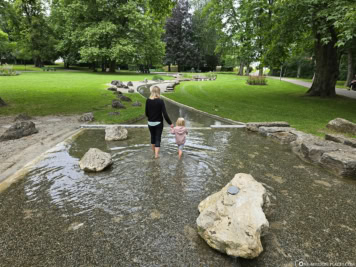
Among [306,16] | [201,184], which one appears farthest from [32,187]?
[306,16]

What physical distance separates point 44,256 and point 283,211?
3941mm

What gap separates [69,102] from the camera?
15031 mm

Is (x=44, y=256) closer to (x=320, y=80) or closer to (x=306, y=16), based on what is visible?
(x=306, y=16)

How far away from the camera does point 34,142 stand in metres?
7.34

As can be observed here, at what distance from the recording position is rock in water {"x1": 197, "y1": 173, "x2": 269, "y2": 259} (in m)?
2.92

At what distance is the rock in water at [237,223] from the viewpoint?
2.92 m

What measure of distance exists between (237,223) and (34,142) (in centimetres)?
714

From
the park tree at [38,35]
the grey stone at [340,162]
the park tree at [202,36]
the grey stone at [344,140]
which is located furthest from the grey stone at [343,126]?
the park tree at [202,36]

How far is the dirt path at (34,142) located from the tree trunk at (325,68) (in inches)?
745

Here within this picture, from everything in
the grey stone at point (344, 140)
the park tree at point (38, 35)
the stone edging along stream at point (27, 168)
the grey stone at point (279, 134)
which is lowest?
the stone edging along stream at point (27, 168)

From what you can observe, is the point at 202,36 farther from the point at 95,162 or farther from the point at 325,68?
the point at 95,162

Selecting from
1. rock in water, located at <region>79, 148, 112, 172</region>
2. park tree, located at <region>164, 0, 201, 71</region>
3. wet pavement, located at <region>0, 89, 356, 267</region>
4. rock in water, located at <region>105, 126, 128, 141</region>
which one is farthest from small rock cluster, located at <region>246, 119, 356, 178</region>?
park tree, located at <region>164, 0, 201, 71</region>

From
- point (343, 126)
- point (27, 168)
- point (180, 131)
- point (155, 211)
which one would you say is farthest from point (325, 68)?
point (27, 168)

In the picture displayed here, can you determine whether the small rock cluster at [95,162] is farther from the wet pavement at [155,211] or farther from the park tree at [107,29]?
the park tree at [107,29]
